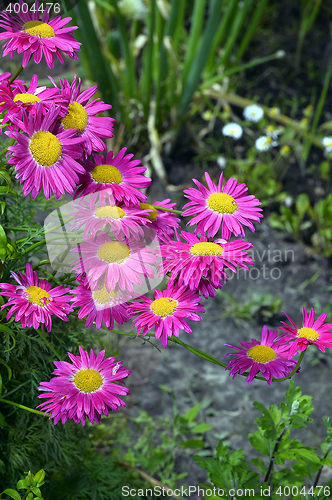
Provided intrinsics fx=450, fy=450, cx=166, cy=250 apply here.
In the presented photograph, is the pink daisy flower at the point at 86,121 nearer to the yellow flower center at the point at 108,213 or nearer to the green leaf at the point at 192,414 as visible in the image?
the yellow flower center at the point at 108,213

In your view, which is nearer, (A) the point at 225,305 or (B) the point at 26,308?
(B) the point at 26,308

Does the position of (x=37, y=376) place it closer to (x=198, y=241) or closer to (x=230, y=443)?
(x=198, y=241)

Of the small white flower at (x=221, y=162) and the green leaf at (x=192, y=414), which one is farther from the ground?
the small white flower at (x=221, y=162)

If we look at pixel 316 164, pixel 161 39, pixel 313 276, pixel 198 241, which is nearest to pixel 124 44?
pixel 161 39

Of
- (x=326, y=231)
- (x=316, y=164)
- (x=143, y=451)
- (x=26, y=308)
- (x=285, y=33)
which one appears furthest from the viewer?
(x=285, y=33)

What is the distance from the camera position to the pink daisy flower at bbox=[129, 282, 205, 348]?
63 cm

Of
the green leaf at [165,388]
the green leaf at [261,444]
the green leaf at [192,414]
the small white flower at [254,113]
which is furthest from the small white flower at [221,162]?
the green leaf at [261,444]

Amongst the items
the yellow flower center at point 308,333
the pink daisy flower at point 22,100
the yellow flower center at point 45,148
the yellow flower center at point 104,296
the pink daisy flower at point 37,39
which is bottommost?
the yellow flower center at point 308,333

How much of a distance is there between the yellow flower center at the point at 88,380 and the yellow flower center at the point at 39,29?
512 millimetres

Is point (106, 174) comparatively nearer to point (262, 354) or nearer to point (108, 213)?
point (108, 213)

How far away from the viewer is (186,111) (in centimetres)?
215

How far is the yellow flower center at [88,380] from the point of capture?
68cm

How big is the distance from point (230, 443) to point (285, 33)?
236 cm

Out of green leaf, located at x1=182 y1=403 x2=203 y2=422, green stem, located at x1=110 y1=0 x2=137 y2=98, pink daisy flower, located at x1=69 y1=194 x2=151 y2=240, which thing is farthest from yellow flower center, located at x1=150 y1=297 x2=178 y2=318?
green stem, located at x1=110 y1=0 x2=137 y2=98
